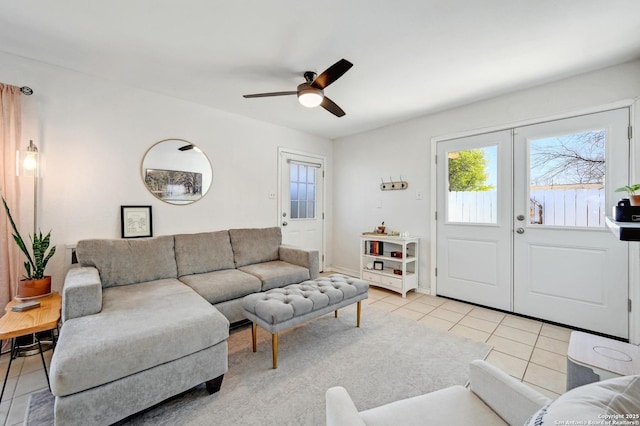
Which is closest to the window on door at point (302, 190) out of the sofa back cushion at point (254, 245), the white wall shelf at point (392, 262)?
the sofa back cushion at point (254, 245)

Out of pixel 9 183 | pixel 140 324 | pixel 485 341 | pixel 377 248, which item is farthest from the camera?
pixel 377 248

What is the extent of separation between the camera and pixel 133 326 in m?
1.56

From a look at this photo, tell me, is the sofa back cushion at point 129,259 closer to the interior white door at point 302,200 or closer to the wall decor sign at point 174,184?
the wall decor sign at point 174,184

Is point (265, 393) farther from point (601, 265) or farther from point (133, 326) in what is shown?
point (601, 265)

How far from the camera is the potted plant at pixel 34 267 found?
6.71ft

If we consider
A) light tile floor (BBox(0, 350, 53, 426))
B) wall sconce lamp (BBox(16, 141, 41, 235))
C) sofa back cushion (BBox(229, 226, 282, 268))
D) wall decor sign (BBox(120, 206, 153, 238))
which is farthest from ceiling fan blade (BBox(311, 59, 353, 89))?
light tile floor (BBox(0, 350, 53, 426))

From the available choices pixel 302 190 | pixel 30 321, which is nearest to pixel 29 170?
pixel 30 321

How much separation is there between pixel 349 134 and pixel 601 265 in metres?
3.57

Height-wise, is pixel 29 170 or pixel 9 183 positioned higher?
pixel 29 170

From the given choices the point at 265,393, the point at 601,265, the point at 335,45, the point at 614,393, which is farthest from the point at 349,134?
the point at 614,393

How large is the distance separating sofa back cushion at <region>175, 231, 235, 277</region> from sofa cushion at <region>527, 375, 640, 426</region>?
2919 mm

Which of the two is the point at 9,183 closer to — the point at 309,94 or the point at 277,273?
the point at 277,273

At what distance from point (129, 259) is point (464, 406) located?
278 centimetres

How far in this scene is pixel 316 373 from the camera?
6.33 ft
